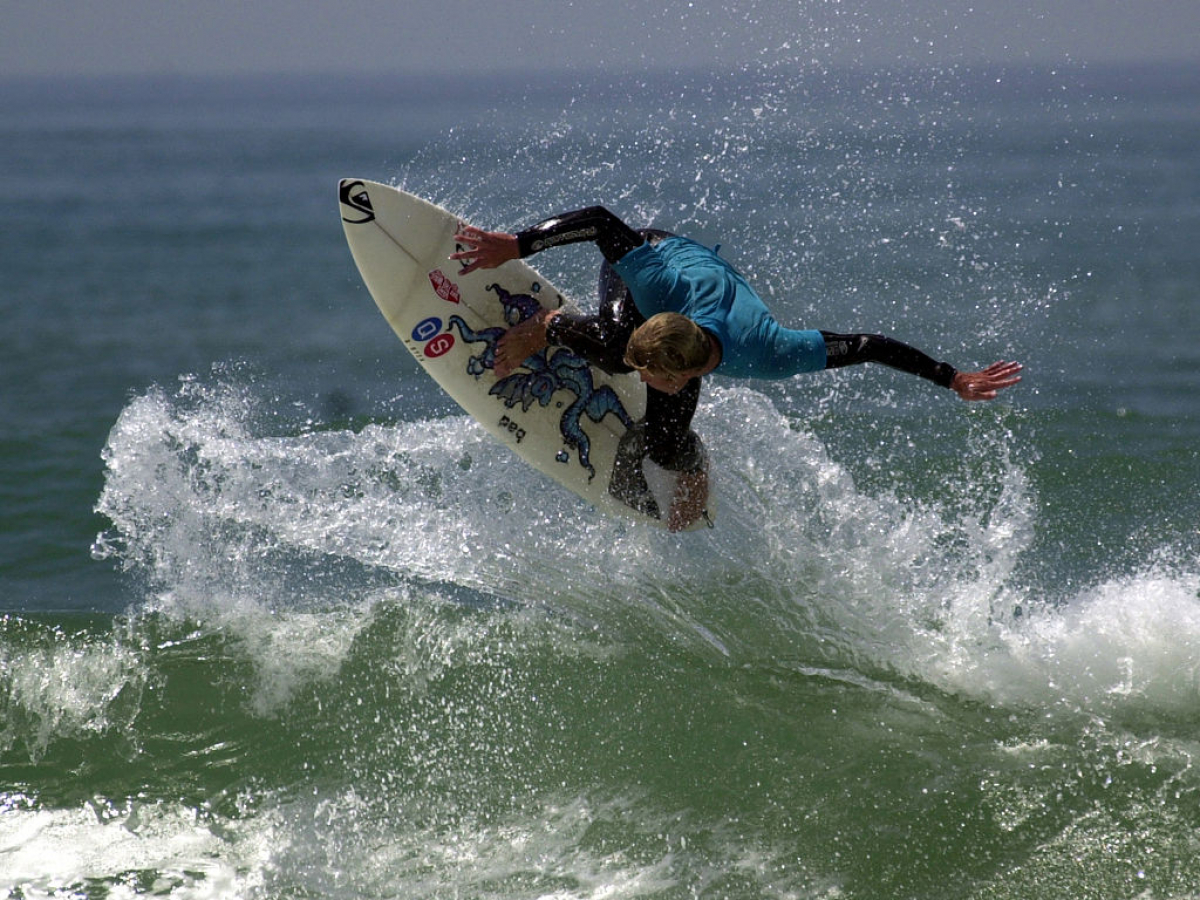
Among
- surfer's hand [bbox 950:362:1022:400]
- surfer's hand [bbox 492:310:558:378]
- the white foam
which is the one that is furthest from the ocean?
surfer's hand [bbox 950:362:1022:400]

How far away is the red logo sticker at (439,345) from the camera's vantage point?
5605mm

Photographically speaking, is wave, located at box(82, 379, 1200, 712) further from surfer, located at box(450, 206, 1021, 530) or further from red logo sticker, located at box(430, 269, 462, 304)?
surfer, located at box(450, 206, 1021, 530)

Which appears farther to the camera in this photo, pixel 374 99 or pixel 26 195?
pixel 374 99

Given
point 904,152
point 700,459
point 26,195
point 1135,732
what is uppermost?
point 904,152

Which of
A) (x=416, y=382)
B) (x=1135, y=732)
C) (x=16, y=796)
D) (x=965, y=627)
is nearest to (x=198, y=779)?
(x=16, y=796)

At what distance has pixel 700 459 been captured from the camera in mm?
5297

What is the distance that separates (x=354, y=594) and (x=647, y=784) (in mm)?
2149

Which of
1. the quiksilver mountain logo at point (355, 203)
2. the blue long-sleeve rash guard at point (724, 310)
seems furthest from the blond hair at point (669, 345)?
the quiksilver mountain logo at point (355, 203)

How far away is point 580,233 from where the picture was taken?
14.8 ft

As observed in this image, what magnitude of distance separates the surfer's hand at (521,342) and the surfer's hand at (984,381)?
198 cm

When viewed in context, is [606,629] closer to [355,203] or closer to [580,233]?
[580,233]

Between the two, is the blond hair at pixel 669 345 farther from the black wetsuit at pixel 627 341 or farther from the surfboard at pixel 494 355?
the surfboard at pixel 494 355

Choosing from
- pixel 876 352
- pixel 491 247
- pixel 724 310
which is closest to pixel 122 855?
pixel 491 247

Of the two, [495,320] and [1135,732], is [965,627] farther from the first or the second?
[495,320]
